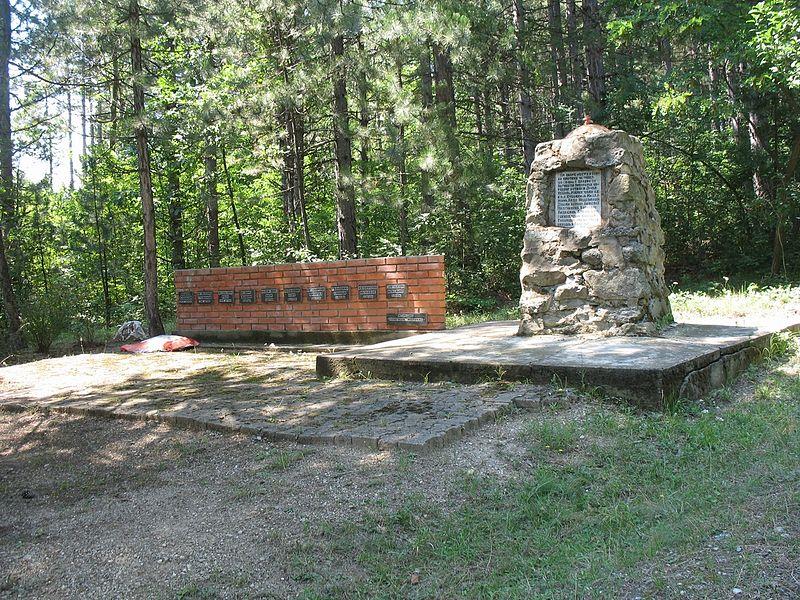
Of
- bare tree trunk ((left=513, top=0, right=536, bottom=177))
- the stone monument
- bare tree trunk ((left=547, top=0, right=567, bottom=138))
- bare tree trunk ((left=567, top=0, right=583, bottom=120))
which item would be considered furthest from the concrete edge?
bare tree trunk ((left=567, top=0, right=583, bottom=120))

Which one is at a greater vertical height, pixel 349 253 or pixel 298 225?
pixel 298 225

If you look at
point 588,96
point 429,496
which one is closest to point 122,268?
point 588,96

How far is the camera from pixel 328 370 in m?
5.86

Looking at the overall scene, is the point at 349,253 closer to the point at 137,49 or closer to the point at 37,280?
the point at 137,49

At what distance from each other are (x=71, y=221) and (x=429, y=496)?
619 inches

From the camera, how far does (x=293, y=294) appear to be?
872 centimetres

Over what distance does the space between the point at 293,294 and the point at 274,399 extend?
379 cm

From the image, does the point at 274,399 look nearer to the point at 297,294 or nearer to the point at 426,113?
the point at 297,294

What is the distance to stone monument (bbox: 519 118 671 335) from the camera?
5824 millimetres

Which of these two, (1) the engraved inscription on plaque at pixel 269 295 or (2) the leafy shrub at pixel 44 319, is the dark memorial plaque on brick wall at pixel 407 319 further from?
(2) the leafy shrub at pixel 44 319

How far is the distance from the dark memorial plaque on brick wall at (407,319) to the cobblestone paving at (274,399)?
118 cm

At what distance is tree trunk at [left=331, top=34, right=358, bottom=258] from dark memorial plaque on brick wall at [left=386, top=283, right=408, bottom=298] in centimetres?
346

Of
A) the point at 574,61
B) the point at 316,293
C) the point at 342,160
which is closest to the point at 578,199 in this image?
the point at 316,293

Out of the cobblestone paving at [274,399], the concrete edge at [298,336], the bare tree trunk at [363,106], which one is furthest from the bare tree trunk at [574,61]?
the cobblestone paving at [274,399]
